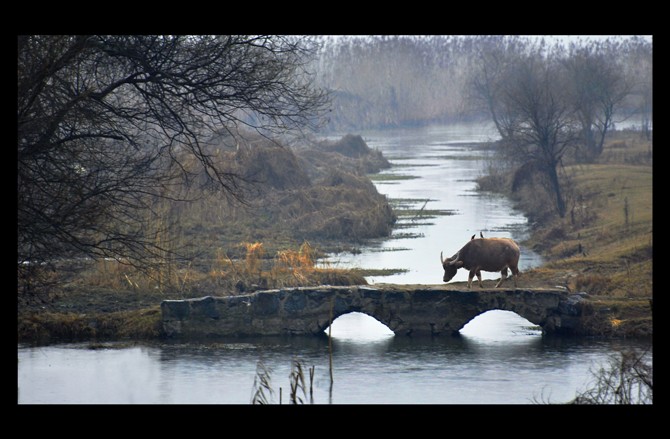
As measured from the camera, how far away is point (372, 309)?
24547mm

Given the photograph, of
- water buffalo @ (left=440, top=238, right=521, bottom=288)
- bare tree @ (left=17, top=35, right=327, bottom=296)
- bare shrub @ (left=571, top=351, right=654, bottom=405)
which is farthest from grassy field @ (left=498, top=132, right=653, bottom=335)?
bare tree @ (left=17, top=35, right=327, bottom=296)

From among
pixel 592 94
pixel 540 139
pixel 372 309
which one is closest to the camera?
pixel 372 309

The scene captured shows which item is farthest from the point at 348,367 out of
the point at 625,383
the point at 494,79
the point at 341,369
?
the point at 494,79

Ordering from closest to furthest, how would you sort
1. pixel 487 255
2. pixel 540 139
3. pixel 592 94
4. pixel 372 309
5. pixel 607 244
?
pixel 372 309, pixel 487 255, pixel 607 244, pixel 540 139, pixel 592 94

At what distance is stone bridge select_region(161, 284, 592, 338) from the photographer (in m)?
24.3

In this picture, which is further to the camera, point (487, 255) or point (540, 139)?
point (540, 139)

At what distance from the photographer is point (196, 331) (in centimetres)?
2425

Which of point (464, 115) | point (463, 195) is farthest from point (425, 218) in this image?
point (464, 115)

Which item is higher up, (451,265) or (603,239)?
(603,239)

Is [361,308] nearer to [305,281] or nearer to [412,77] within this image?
[305,281]

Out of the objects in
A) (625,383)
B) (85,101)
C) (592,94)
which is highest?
(592,94)

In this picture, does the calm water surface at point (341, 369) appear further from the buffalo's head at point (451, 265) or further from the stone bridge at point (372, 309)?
the buffalo's head at point (451, 265)
